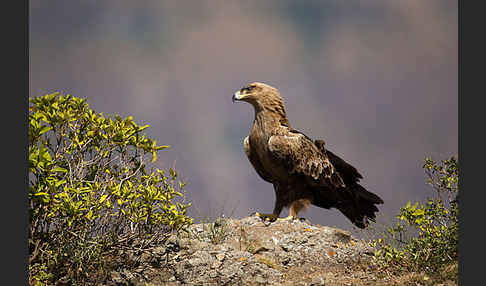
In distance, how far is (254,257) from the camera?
6.20m

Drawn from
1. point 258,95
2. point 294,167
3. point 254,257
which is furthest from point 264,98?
point 254,257

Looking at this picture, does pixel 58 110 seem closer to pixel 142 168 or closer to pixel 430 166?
pixel 142 168

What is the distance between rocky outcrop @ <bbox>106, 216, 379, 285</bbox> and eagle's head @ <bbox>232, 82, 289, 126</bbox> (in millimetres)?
1853

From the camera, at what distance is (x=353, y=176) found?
320 inches


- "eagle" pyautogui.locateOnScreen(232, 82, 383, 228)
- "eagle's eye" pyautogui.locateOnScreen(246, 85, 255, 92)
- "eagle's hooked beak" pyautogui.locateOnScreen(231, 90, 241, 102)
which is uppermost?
"eagle's eye" pyautogui.locateOnScreen(246, 85, 255, 92)

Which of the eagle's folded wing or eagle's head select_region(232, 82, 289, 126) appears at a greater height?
eagle's head select_region(232, 82, 289, 126)

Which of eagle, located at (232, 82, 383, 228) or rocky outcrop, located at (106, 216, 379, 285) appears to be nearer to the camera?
rocky outcrop, located at (106, 216, 379, 285)

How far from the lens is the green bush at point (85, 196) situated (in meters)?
5.06

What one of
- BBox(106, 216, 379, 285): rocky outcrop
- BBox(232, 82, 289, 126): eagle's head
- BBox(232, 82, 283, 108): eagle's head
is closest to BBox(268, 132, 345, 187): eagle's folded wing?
BBox(232, 82, 289, 126): eagle's head

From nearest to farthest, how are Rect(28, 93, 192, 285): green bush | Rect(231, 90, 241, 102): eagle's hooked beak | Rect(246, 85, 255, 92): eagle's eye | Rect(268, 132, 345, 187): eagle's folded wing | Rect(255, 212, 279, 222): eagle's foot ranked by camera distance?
Rect(28, 93, 192, 285): green bush
Rect(268, 132, 345, 187): eagle's folded wing
Rect(255, 212, 279, 222): eagle's foot
Rect(231, 90, 241, 102): eagle's hooked beak
Rect(246, 85, 255, 92): eagle's eye

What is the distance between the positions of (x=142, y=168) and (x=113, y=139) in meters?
0.55

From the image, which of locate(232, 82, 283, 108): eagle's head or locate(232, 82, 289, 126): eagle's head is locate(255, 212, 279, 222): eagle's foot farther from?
locate(232, 82, 283, 108): eagle's head

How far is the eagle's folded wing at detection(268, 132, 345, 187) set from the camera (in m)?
7.32

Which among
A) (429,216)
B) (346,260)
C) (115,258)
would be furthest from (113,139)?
(429,216)
